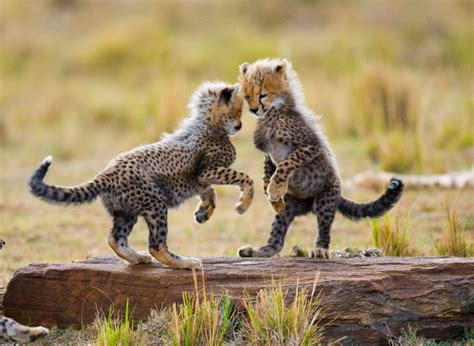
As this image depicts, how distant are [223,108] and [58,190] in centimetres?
135

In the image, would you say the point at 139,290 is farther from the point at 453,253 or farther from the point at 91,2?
the point at 91,2

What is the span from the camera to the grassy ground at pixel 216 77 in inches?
380

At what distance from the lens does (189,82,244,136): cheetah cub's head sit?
6.59m

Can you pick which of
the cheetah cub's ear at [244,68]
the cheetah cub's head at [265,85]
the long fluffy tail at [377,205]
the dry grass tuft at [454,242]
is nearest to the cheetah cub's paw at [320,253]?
the long fluffy tail at [377,205]

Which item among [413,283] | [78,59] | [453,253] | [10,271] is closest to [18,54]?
[78,59]

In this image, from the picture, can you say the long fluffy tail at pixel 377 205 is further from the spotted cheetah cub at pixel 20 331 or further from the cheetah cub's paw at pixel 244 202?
the spotted cheetah cub at pixel 20 331

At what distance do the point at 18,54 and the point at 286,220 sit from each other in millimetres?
14334

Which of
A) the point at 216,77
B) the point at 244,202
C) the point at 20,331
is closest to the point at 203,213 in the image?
Result: the point at 244,202

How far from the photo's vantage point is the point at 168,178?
20.2 feet

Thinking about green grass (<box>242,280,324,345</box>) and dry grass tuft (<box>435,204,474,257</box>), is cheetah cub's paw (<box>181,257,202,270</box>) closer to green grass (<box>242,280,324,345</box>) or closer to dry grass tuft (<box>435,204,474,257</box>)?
green grass (<box>242,280,324,345</box>)

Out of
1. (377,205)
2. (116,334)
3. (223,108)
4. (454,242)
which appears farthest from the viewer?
(454,242)

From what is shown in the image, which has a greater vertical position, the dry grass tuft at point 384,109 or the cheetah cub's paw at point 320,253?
the dry grass tuft at point 384,109

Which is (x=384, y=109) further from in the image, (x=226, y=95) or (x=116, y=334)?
(x=116, y=334)

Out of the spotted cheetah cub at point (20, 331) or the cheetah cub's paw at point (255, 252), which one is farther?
the cheetah cub's paw at point (255, 252)
